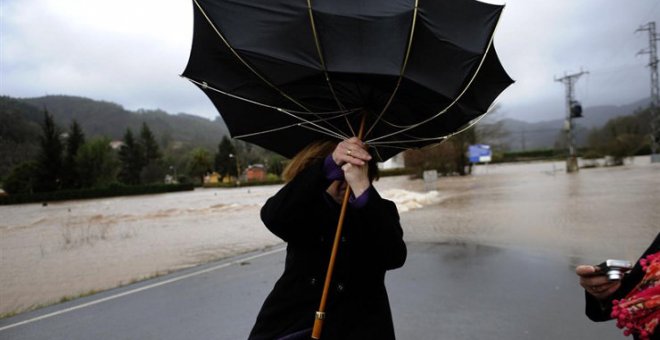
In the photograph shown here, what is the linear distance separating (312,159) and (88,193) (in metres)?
75.3

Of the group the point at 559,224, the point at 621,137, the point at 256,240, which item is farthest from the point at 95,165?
the point at 559,224

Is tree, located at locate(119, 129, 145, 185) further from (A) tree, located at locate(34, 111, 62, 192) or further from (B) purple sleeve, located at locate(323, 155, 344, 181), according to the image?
(B) purple sleeve, located at locate(323, 155, 344, 181)

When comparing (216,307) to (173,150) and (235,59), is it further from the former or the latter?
(173,150)

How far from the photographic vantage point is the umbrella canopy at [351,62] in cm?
169

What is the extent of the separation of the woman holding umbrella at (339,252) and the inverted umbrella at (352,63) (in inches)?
5.9

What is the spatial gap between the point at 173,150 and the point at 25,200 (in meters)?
87.8

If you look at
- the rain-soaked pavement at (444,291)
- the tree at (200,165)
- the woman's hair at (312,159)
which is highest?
the tree at (200,165)

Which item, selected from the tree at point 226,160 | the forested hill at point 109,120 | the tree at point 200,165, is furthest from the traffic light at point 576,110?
the forested hill at point 109,120

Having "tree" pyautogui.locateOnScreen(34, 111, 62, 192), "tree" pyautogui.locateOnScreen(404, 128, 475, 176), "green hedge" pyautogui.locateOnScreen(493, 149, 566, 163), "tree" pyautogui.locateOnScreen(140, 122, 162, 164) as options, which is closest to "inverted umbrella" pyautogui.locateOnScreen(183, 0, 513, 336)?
"tree" pyautogui.locateOnScreen(404, 128, 475, 176)

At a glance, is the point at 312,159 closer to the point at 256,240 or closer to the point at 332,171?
the point at 332,171

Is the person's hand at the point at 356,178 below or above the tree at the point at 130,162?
below

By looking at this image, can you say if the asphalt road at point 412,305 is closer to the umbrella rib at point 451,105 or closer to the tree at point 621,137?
the umbrella rib at point 451,105

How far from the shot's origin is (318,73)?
69.1 inches

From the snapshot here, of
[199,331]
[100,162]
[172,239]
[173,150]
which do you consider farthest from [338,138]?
[173,150]
